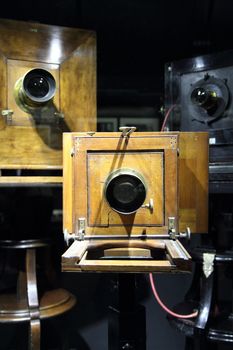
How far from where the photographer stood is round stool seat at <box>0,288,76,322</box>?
169 centimetres

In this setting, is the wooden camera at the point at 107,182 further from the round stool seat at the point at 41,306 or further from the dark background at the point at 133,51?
the dark background at the point at 133,51

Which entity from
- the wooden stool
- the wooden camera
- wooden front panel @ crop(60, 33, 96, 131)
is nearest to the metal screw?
the wooden camera

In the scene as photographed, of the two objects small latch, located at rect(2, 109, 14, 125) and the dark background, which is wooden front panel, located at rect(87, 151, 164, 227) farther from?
the dark background

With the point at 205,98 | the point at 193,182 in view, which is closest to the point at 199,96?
the point at 205,98

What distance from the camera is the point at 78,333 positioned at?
228cm

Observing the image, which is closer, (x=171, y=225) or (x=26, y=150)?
(x=171, y=225)

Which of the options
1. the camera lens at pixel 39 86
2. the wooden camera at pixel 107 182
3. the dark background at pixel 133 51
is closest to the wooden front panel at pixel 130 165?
the wooden camera at pixel 107 182

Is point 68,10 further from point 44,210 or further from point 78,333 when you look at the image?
point 78,333

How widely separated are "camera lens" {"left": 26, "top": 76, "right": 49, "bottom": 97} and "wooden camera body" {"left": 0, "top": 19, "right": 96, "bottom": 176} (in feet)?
0.12

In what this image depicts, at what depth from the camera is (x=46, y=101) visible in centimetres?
154

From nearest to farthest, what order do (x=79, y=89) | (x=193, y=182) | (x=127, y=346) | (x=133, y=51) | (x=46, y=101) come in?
(x=127, y=346), (x=193, y=182), (x=46, y=101), (x=79, y=89), (x=133, y=51)

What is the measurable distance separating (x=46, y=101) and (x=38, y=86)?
0.06m

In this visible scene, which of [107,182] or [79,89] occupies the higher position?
[79,89]

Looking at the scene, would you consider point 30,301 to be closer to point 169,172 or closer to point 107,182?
point 107,182
